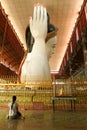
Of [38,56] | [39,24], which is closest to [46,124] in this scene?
[38,56]

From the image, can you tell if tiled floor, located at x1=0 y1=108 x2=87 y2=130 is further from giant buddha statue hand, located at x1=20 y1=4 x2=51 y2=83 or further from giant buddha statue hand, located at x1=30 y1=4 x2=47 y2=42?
giant buddha statue hand, located at x1=30 y1=4 x2=47 y2=42

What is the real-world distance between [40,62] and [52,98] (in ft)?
9.26

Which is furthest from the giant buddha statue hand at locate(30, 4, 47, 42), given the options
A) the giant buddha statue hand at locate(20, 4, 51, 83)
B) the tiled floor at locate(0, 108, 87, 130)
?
the tiled floor at locate(0, 108, 87, 130)

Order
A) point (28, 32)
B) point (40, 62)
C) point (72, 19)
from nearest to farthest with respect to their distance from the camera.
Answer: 1. point (40, 62)
2. point (28, 32)
3. point (72, 19)

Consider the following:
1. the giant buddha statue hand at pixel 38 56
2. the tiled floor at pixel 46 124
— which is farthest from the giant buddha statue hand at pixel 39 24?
the tiled floor at pixel 46 124

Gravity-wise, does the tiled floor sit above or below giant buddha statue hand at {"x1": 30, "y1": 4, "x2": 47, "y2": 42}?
below

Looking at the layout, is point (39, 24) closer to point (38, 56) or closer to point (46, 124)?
point (38, 56)

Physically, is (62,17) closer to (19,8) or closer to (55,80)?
(19,8)

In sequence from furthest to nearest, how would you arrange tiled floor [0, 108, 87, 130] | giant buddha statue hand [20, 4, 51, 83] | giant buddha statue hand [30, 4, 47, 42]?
giant buddha statue hand [30, 4, 47, 42], giant buddha statue hand [20, 4, 51, 83], tiled floor [0, 108, 87, 130]

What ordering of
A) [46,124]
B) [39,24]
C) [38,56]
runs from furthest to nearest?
[39,24], [38,56], [46,124]

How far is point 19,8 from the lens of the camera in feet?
49.3

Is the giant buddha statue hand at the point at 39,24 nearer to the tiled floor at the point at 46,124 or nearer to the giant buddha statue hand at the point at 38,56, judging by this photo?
the giant buddha statue hand at the point at 38,56

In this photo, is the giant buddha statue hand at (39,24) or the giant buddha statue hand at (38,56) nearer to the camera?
the giant buddha statue hand at (38,56)

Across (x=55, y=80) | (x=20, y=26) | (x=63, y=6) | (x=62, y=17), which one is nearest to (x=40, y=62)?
(x=55, y=80)
